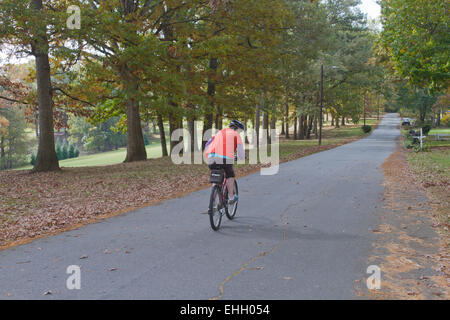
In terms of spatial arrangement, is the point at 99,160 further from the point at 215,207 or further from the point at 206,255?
the point at 206,255

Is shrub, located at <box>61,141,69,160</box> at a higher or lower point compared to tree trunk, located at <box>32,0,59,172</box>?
lower

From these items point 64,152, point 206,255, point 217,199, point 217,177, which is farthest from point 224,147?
point 64,152

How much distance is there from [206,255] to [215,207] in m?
1.57

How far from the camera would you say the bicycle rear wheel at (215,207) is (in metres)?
7.37

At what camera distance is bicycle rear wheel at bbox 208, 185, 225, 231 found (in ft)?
24.2

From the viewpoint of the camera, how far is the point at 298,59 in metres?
31.2

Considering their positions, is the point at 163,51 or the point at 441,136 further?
the point at 441,136

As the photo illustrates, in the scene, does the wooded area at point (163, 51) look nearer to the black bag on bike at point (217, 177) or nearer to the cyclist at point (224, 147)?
the cyclist at point (224, 147)

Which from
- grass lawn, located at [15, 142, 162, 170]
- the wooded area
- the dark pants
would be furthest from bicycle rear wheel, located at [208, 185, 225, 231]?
grass lawn, located at [15, 142, 162, 170]

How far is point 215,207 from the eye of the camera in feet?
24.7

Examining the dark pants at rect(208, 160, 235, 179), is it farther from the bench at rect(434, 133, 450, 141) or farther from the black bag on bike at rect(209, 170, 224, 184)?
the bench at rect(434, 133, 450, 141)

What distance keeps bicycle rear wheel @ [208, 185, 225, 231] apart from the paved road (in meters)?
0.22

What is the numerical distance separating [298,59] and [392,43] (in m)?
6.79
